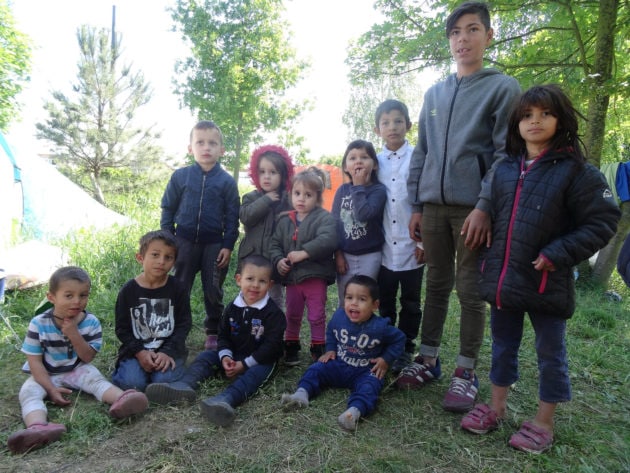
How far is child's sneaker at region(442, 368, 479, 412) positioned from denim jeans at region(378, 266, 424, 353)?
21.3 inches

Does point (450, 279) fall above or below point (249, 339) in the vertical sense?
above

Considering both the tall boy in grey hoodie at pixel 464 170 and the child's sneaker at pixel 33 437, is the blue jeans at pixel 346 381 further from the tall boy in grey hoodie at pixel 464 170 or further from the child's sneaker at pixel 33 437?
the child's sneaker at pixel 33 437

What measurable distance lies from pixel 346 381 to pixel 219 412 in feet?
2.64

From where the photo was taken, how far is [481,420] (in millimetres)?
2189

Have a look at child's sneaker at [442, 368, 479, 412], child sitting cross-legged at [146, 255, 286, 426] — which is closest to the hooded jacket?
child sitting cross-legged at [146, 255, 286, 426]

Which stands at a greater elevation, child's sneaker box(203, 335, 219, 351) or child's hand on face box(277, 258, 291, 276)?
child's hand on face box(277, 258, 291, 276)

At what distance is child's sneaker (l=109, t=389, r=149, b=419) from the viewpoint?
222cm

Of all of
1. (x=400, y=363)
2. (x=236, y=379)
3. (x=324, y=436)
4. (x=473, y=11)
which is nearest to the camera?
(x=324, y=436)

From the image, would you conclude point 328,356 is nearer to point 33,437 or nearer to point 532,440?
point 532,440

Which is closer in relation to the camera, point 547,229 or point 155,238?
point 547,229

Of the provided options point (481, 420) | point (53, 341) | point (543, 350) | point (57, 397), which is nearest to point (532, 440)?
point (481, 420)

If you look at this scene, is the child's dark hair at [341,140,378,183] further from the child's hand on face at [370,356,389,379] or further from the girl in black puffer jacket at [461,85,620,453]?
the child's hand on face at [370,356,389,379]

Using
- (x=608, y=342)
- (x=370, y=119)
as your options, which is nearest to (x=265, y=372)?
(x=608, y=342)

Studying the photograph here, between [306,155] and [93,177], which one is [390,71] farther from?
[93,177]
